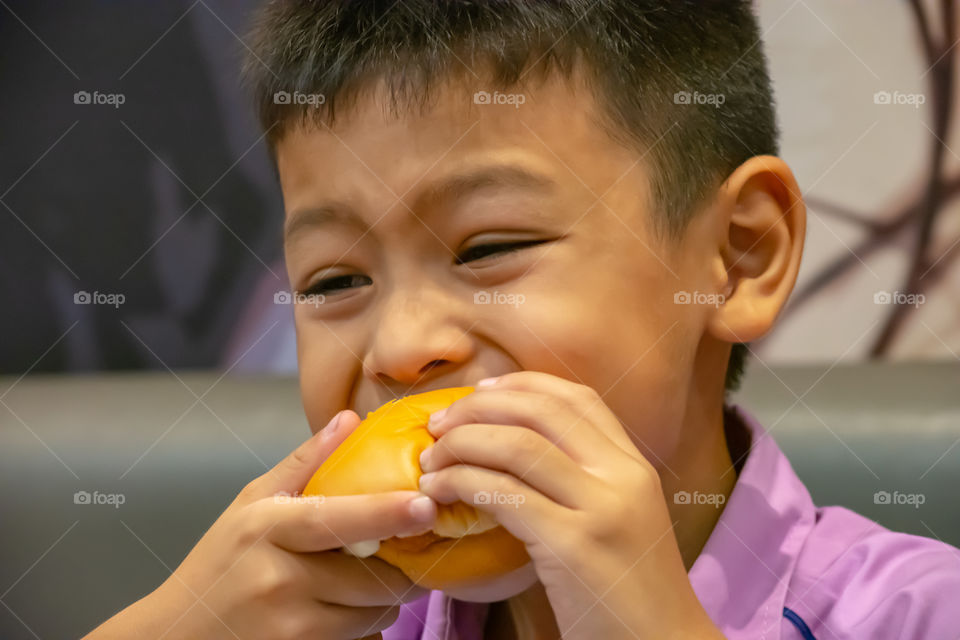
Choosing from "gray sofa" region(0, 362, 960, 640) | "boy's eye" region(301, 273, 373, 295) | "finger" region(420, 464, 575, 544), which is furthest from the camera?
"gray sofa" region(0, 362, 960, 640)

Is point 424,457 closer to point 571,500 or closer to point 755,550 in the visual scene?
point 571,500

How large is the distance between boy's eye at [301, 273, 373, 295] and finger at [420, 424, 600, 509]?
11.4 inches

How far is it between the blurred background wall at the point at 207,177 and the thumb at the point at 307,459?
58.8 inches

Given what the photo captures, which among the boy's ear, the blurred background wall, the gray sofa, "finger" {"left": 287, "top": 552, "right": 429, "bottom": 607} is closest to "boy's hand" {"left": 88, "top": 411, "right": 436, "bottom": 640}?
"finger" {"left": 287, "top": 552, "right": 429, "bottom": 607}

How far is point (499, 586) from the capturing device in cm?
79

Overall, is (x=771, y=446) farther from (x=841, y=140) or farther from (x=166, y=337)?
(x=166, y=337)

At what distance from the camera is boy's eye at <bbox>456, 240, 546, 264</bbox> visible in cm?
83

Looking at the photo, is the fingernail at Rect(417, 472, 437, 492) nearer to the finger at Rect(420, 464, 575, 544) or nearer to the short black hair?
the finger at Rect(420, 464, 575, 544)

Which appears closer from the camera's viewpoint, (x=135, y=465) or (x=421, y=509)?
(x=421, y=509)

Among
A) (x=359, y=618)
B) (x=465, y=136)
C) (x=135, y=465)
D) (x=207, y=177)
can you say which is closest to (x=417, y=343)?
(x=465, y=136)

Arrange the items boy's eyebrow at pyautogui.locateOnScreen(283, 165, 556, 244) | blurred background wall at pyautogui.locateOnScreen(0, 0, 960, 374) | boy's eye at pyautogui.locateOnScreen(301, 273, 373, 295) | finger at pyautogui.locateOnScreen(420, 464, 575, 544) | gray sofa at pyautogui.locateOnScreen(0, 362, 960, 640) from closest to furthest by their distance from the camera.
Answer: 1. finger at pyautogui.locateOnScreen(420, 464, 575, 544)
2. boy's eyebrow at pyautogui.locateOnScreen(283, 165, 556, 244)
3. boy's eye at pyautogui.locateOnScreen(301, 273, 373, 295)
4. gray sofa at pyautogui.locateOnScreen(0, 362, 960, 640)
5. blurred background wall at pyautogui.locateOnScreen(0, 0, 960, 374)

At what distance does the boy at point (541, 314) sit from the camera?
72 centimetres

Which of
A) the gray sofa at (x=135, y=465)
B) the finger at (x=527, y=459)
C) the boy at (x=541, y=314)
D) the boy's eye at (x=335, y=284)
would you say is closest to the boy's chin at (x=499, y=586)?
the boy at (x=541, y=314)

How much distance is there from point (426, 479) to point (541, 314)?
209mm
